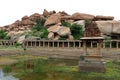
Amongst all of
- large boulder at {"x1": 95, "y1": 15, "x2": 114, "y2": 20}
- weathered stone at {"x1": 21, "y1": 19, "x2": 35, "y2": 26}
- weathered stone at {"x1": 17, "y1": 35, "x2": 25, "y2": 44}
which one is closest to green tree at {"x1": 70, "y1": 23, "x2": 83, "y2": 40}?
large boulder at {"x1": 95, "y1": 15, "x2": 114, "y2": 20}

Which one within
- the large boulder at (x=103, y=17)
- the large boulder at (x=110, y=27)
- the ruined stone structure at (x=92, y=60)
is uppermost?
the large boulder at (x=103, y=17)

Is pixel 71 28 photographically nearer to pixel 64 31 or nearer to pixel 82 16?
pixel 64 31

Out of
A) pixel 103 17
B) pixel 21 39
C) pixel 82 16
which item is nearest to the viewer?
pixel 21 39

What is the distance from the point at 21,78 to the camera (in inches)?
928

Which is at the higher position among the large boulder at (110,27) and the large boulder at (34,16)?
the large boulder at (34,16)

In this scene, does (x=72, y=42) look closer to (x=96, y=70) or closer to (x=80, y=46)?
(x=80, y=46)

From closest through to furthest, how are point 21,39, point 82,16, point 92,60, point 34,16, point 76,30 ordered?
A: point 92,60 → point 76,30 → point 21,39 → point 82,16 → point 34,16

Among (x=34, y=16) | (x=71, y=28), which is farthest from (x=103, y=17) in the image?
(x=34, y=16)

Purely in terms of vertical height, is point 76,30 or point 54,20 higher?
point 54,20

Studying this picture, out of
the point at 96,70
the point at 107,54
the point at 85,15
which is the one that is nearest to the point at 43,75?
the point at 96,70

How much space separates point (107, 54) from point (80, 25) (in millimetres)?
16268

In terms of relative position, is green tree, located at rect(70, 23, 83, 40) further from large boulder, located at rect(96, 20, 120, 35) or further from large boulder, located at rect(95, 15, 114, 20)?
large boulder, located at rect(95, 15, 114, 20)

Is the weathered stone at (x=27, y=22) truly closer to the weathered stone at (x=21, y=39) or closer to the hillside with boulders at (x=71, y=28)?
the hillside with boulders at (x=71, y=28)

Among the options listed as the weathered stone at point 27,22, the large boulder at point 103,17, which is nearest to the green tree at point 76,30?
the large boulder at point 103,17
